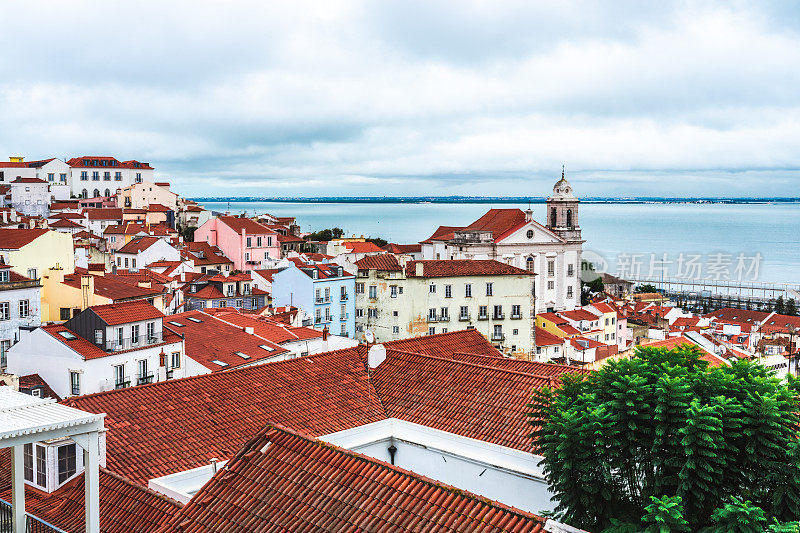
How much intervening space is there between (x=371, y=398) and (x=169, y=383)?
3407 millimetres

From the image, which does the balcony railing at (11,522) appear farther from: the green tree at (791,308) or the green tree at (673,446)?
the green tree at (791,308)

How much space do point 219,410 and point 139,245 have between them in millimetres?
50749

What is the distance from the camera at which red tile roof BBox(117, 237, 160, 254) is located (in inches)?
2293

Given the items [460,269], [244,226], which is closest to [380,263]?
[460,269]

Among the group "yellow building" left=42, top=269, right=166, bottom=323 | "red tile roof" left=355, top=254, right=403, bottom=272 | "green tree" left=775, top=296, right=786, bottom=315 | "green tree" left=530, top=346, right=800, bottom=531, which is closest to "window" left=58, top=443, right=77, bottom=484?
"green tree" left=530, top=346, right=800, bottom=531

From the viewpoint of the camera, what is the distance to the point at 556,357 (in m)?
44.1

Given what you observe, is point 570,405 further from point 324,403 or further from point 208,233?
point 208,233

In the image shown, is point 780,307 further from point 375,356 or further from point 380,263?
point 375,356

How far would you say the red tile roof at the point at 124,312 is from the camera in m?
22.9

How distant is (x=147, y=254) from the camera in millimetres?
57906

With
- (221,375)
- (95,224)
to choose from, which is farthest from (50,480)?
(95,224)

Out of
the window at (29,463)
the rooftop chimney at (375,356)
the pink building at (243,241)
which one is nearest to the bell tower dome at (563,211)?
the pink building at (243,241)

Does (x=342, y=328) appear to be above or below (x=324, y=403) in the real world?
below

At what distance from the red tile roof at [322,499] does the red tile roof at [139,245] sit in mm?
52947
